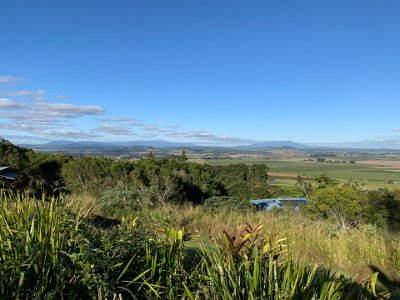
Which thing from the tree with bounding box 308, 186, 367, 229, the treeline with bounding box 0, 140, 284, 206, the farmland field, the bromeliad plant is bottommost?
the farmland field

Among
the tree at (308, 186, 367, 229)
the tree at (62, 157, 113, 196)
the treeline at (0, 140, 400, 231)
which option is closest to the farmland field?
the treeline at (0, 140, 400, 231)

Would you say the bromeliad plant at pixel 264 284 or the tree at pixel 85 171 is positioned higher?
the bromeliad plant at pixel 264 284

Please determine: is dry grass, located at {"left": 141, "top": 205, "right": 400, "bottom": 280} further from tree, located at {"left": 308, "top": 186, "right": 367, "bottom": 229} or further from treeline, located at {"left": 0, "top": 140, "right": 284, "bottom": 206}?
tree, located at {"left": 308, "top": 186, "right": 367, "bottom": 229}

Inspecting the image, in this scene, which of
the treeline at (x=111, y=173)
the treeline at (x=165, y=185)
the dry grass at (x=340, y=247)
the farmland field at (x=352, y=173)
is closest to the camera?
the dry grass at (x=340, y=247)

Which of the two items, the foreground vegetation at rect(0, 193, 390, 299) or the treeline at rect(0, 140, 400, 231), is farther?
the treeline at rect(0, 140, 400, 231)

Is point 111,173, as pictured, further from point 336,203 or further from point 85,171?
point 336,203

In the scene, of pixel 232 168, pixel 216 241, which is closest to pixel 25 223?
pixel 216 241

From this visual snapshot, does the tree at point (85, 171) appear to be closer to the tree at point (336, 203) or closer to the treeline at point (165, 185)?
the treeline at point (165, 185)

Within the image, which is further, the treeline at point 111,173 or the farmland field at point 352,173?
the farmland field at point 352,173

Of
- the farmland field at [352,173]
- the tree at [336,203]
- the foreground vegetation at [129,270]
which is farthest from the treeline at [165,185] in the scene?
the farmland field at [352,173]

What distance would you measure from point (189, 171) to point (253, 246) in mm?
27998

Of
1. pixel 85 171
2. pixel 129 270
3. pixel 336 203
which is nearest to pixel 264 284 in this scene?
pixel 129 270

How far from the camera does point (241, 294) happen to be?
2607mm

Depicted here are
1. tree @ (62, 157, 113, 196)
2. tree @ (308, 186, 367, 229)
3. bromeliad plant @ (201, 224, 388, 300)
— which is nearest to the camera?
bromeliad plant @ (201, 224, 388, 300)
